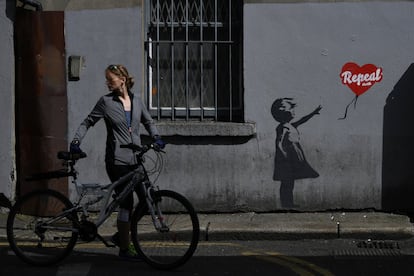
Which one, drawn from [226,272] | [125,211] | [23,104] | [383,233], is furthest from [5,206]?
[383,233]

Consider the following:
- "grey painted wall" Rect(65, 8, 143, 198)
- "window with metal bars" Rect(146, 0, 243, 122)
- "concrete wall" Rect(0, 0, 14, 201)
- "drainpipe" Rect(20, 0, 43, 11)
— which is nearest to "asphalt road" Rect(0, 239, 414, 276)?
"concrete wall" Rect(0, 0, 14, 201)

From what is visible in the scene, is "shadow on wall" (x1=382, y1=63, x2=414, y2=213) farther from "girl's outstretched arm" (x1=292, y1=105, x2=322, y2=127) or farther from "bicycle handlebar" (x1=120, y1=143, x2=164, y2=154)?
"bicycle handlebar" (x1=120, y1=143, x2=164, y2=154)

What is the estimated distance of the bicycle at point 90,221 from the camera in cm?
700

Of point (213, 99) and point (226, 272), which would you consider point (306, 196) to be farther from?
point (226, 272)

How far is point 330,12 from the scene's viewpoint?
31.1 feet

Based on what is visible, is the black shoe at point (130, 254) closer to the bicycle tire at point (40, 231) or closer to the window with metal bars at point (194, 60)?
the bicycle tire at point (40, 231)

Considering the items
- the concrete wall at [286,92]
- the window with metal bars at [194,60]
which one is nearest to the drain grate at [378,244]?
the concrete wall at [286,92]

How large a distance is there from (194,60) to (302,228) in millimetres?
2569

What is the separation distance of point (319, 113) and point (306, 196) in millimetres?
979

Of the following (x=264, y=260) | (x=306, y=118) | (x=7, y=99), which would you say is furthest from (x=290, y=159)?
(x=7, y=99)

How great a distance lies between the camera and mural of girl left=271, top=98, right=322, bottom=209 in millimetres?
9562

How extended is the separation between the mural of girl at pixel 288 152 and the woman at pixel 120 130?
2667 mm

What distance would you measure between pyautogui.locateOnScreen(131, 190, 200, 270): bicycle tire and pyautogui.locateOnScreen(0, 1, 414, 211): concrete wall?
2477mm

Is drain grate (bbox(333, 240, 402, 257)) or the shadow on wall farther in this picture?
the shadow on wall
